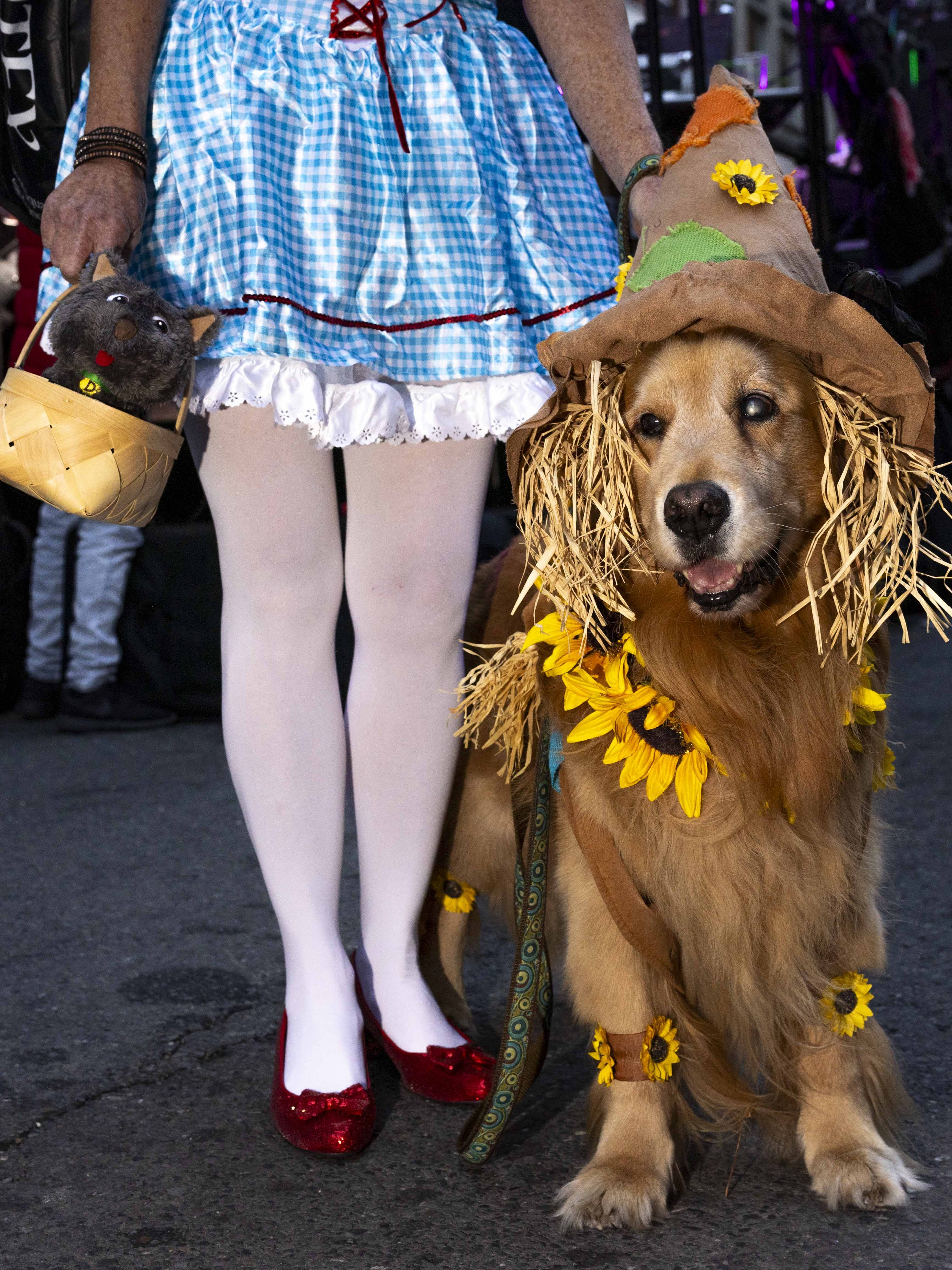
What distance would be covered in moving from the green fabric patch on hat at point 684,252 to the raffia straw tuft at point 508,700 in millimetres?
485

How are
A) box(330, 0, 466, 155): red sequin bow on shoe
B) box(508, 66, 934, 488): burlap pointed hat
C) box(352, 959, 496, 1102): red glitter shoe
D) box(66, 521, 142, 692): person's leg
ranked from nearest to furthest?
box(508, 66, 934, 488): burlap pointed hat < box(330, 0, 466, 155): red sequin bow on shoe < box(352, 959, 496, 1102): red glitter shoe < box(66, 521, 142, 692): person's leg

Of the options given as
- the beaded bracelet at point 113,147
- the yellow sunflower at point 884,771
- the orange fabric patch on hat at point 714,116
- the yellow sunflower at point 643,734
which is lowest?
the yellow sunflower at point 884,771

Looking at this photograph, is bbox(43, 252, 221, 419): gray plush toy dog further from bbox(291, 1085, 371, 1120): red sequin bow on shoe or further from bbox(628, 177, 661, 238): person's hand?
bbox(291, 1085, 371, 1120): red sequin bow on shoe

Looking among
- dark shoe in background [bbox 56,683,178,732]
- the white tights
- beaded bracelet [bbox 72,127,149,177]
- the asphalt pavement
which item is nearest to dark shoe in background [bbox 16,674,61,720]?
dark shoe in background [bbox 56,683,178,732]

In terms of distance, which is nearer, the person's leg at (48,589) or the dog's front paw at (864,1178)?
the dog's front paw at (864,1178)

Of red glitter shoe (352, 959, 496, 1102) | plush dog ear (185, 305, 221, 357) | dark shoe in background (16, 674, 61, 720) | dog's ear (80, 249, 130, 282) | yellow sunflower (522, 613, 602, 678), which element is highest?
dog's ear (80, 249, 130, 282)

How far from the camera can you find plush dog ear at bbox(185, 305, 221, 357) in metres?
1.64

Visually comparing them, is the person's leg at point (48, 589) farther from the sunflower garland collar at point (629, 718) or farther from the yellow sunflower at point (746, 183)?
the yellow sunflower at point (746, 183)

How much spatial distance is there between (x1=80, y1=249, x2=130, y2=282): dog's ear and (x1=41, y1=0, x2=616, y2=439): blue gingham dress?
16cm

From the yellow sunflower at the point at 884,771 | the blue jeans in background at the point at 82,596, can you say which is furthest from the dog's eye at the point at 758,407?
the blue jeans in background at the point at 82,596

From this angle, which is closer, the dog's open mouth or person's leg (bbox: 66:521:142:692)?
the dog's open mouth

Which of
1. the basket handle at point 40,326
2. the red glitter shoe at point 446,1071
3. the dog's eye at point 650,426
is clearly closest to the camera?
the basket handle at point 40,326

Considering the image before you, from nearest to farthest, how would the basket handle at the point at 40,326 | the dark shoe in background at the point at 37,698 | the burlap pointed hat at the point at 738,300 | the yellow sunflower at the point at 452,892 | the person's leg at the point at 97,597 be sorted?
the burlap pointed hat at the point at 738,300 < the basket handle at the point at 40,326 < the yellow sunflower at the point at 452,892 < the person's leg at the point at 97,597 < the dark shoe in background at the point at 37,698

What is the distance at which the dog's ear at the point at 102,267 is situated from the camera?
5.15 feet
